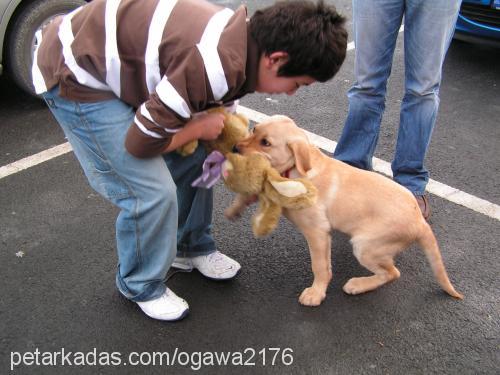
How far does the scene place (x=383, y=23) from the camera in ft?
10.7

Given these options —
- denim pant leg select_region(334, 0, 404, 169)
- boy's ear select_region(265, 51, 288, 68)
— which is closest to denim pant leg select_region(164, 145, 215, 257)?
boy's ear select_region(265, 51, 288, 68)

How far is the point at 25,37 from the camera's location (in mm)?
4461

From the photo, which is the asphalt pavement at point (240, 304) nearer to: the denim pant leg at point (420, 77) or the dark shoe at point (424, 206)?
the dark shoe at point (424, 206)

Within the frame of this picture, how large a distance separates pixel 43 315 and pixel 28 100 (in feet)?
9.06

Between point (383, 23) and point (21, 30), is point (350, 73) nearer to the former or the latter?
point (383, 23)

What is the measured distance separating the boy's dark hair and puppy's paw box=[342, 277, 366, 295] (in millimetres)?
1275

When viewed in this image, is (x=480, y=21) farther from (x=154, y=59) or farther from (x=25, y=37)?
(x=154, y=59)

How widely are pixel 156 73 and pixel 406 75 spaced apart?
196 centimetres

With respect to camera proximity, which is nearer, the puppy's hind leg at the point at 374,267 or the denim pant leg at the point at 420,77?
the puppy's hind leg at the point at 374,267

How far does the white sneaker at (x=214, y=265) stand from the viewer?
9.55ft

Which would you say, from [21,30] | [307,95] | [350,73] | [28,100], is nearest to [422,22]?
[307,95]

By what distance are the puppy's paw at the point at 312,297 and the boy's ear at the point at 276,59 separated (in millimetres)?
1283

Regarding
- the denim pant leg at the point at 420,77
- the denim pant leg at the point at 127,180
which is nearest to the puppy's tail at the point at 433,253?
the denim pant leg at the point at 420,77

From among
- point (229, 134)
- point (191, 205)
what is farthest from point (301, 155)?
point (191, 205)
